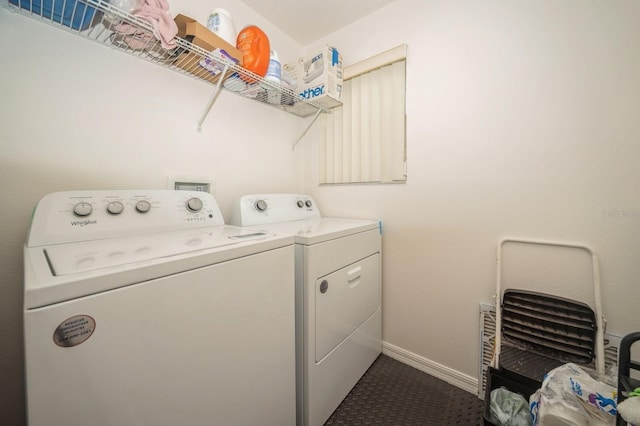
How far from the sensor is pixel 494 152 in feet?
4.09

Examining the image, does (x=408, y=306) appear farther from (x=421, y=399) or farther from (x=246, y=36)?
(x=246, y=36)

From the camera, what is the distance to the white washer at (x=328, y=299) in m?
1.02

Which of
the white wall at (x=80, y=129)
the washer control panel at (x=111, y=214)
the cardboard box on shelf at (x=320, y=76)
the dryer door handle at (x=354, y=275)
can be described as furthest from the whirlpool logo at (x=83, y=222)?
the cardboard box on shelf at (x=320, y=76)

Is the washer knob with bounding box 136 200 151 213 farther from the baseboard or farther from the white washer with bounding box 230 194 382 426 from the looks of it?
the baseboard

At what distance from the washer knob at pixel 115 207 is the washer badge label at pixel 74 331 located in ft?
1.76

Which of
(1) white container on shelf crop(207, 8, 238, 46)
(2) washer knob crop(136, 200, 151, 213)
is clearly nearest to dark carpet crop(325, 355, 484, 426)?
(2) washer knob crop(136, 200, 151, 213)

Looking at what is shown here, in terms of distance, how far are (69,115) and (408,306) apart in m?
2.01

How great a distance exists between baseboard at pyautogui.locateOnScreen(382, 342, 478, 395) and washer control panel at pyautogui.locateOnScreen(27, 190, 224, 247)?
145 cm

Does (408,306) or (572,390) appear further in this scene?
(408,306)

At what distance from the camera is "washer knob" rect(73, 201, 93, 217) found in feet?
2.69

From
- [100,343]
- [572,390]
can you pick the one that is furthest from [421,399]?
[100,343]

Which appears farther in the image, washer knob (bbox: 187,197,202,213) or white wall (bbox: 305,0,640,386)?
washer knob (bbox: 187,197,202,213)

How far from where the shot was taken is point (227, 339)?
2.43 ft

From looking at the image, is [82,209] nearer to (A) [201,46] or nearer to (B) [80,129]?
(B) [80,129]
